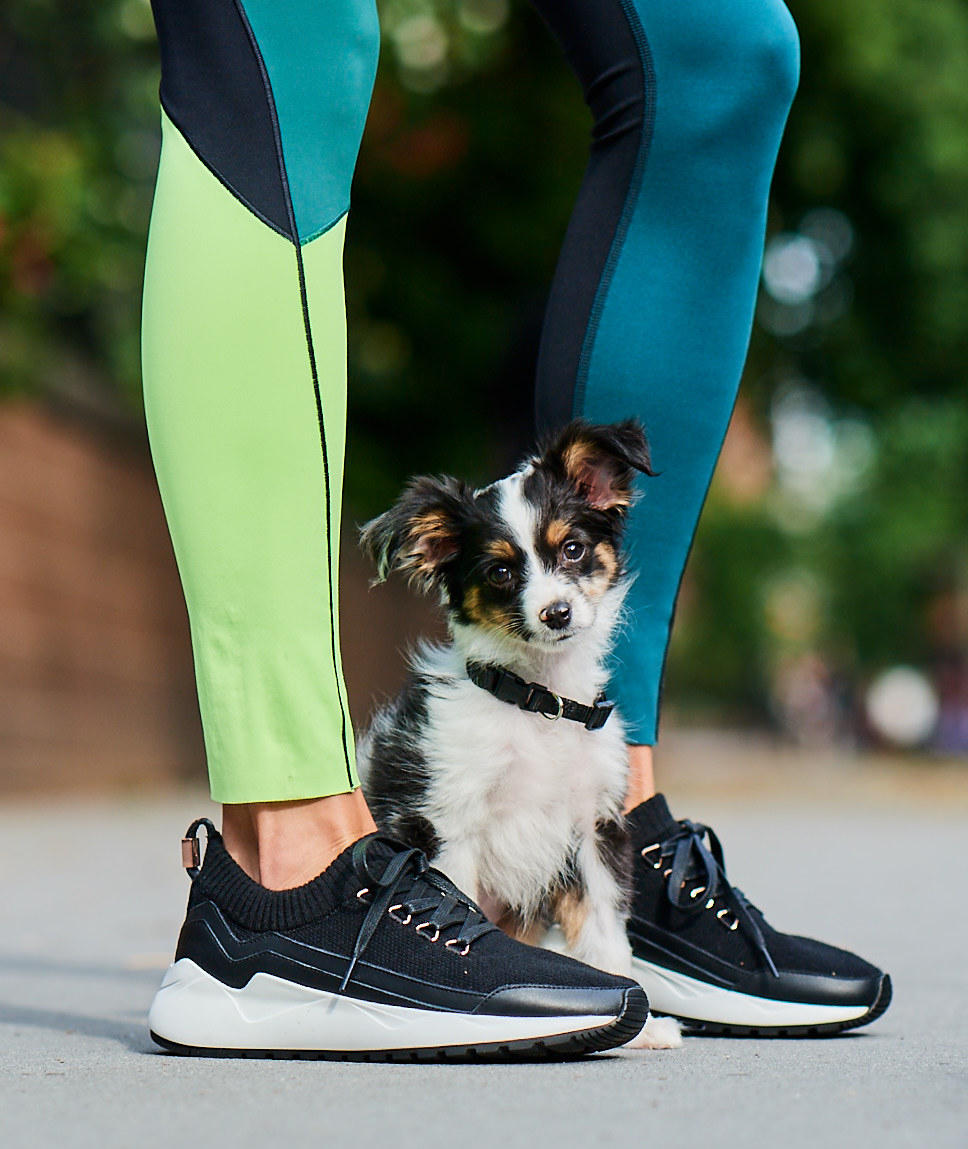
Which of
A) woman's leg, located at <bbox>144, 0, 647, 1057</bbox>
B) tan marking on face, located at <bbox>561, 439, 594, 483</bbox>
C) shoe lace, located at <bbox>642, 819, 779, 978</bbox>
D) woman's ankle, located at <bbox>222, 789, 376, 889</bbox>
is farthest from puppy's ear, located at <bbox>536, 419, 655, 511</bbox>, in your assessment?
woman's ankle, located at <bbox>222, 789, 376, 889</bbox>

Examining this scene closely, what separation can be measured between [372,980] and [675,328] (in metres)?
1.28

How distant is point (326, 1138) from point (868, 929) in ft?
9.44

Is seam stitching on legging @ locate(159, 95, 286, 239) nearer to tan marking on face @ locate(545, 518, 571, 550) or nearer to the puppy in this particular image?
the puppy

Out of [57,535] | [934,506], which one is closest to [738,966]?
[57,535]

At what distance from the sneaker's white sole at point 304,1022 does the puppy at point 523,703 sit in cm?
55

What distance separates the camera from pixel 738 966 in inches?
104

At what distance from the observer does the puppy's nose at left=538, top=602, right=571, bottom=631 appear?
2949mm

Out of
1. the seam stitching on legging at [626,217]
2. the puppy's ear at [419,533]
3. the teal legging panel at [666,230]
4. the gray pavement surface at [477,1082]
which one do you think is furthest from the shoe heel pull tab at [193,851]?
the seam stitching on legging at [626,217]

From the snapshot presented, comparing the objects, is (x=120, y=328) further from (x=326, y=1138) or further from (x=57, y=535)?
(x=326, y=1138)

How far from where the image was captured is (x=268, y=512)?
2.30 m

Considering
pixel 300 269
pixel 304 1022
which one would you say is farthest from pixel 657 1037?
pixel 300 269

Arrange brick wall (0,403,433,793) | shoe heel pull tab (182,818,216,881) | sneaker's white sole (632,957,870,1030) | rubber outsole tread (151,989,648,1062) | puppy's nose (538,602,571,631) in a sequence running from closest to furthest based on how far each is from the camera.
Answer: rubber outsole tread (151,989,648,1062)
shoe heel pull tab (182,818,216,881)
sneaker's white sole (632,957,870,1030)
puppy's nose (538,602,571,631)
brick wall (0,403,433,793)

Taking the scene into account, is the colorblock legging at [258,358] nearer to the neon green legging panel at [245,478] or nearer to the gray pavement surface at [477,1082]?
the neon green legging panel at [245,478]

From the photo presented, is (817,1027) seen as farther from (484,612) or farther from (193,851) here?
(193,851)
